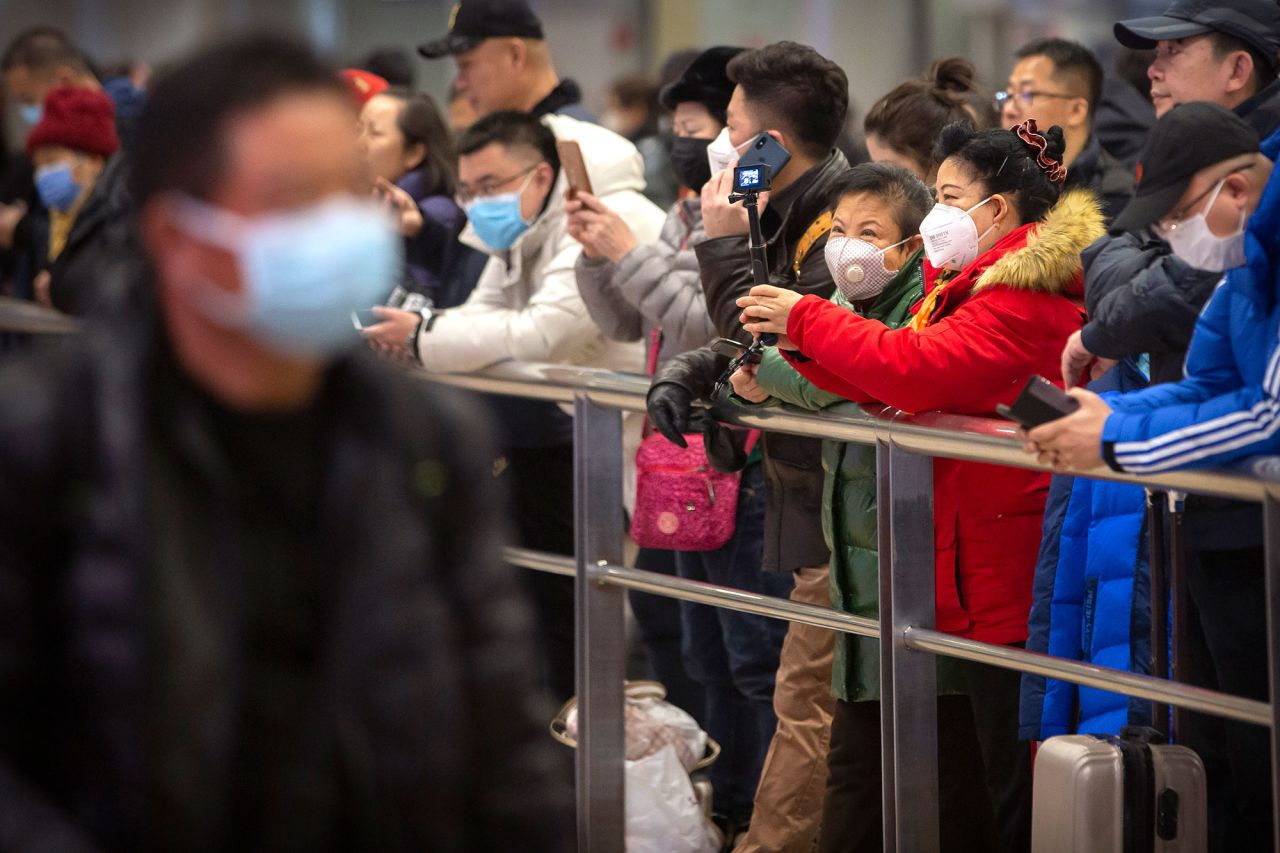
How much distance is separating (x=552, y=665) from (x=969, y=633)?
59.3 inches

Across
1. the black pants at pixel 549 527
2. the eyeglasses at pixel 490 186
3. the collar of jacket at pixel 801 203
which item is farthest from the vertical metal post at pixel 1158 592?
the eyeglasses at pixel 490 186

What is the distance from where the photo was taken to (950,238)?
3.27 meters

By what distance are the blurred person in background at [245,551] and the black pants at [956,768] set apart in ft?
5.12

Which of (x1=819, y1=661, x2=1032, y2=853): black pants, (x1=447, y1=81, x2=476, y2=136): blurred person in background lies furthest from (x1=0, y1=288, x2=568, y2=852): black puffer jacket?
(x1=447, y1=81, x2=476, y2=136): blurred person in background

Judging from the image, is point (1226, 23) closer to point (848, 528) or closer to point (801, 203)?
point (801, 203)

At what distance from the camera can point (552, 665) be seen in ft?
14.8

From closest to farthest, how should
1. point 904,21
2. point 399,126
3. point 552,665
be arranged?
point 552,665 → point 399,126 → point 904,21

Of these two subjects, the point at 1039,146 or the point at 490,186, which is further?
the point at 490,186

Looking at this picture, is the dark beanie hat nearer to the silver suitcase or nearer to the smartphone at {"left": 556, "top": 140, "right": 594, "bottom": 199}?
the smartphone at {"left": 556, "top": 140, "right": 594, "bottom": 199}

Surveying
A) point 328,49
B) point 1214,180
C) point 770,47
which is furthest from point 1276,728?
point 770,47

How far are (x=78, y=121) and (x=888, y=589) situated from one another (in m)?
4.38

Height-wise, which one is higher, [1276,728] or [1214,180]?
[1214,180]

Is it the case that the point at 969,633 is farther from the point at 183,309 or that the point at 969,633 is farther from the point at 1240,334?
the point at 183,309

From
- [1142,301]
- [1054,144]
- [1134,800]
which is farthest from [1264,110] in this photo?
[1134,800]
